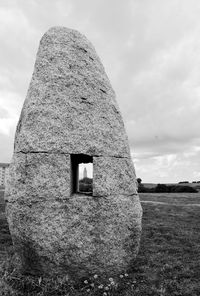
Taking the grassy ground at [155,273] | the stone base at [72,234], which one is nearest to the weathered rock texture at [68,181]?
the stone base at [72,234]

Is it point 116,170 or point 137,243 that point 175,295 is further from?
point 116,170

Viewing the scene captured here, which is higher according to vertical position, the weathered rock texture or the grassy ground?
the weathered rock texture

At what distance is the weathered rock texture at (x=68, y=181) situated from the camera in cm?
702

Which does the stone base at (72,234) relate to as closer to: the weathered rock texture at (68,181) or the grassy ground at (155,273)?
the weathered rock texture at (68,181)

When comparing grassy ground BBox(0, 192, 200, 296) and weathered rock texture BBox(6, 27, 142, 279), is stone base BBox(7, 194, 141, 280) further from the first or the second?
grassy ground BBox(0, 192, 200, 296)

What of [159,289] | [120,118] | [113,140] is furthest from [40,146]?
[159,289]

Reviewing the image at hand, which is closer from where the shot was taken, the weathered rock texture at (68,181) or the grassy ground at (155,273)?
the grassy ground at (155,273)

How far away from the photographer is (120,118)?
8203mm

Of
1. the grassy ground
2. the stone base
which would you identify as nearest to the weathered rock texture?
the stone base

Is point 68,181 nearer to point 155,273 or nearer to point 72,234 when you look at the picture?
point 72,234

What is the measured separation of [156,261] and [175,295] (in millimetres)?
1915

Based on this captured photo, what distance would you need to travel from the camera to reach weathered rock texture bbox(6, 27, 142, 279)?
7.02m

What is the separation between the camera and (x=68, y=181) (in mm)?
7137

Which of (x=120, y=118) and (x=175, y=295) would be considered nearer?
(x=175, y=295)
